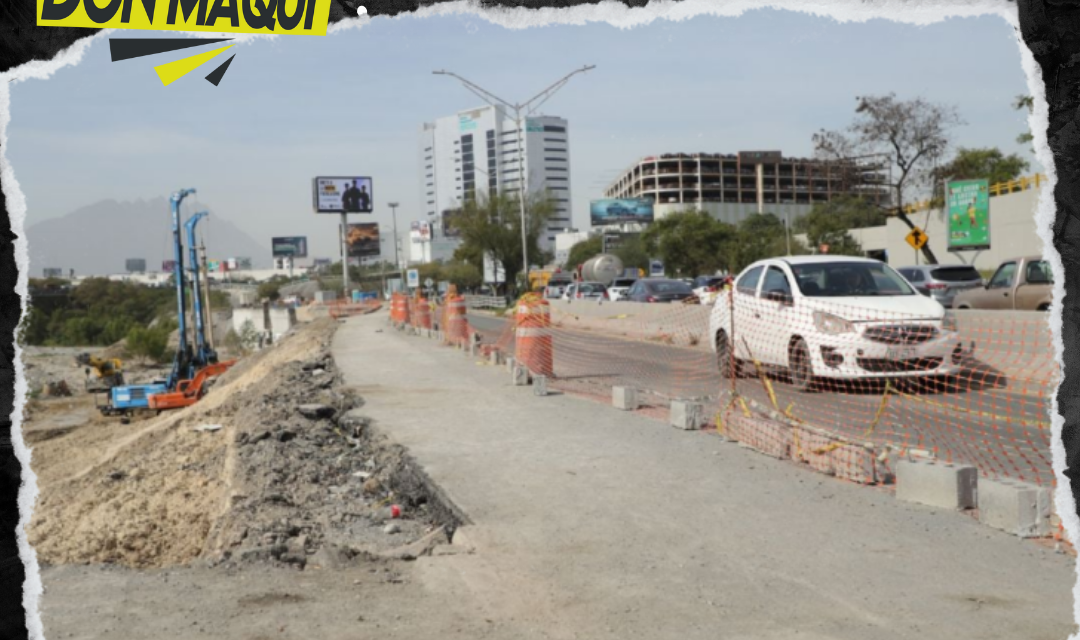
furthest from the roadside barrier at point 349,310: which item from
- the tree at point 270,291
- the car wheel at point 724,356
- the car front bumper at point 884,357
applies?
the tree at point 270,291

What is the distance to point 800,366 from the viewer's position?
12734 mm

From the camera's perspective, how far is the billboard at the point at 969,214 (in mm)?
40403

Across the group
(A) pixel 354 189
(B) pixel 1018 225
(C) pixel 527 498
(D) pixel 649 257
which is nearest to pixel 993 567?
(C) pixel 527 498

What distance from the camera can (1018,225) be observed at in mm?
41781

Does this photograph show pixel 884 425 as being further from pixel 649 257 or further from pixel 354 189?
pixel 354 189

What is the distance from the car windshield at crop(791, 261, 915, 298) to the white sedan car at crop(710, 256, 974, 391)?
0.04 feet

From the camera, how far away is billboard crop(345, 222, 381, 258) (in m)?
127

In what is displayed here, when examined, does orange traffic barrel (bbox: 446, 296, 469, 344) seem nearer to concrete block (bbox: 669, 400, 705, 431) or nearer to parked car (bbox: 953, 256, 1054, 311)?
parked car (bbox: 953, 256, 1054, 311)

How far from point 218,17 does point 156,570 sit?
4.58 m

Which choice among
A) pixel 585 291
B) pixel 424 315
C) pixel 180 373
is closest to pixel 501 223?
pixel 585 291

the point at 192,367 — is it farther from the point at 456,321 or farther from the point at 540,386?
the point at 540,386

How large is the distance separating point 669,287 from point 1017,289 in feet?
52.1

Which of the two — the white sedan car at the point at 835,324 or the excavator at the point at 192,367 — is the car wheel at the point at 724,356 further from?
the excavator at the point at 192,367

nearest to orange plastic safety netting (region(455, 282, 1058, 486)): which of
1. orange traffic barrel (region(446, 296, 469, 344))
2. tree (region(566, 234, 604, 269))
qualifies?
orange traffic barrel (region(446, 296, 469, 344))
